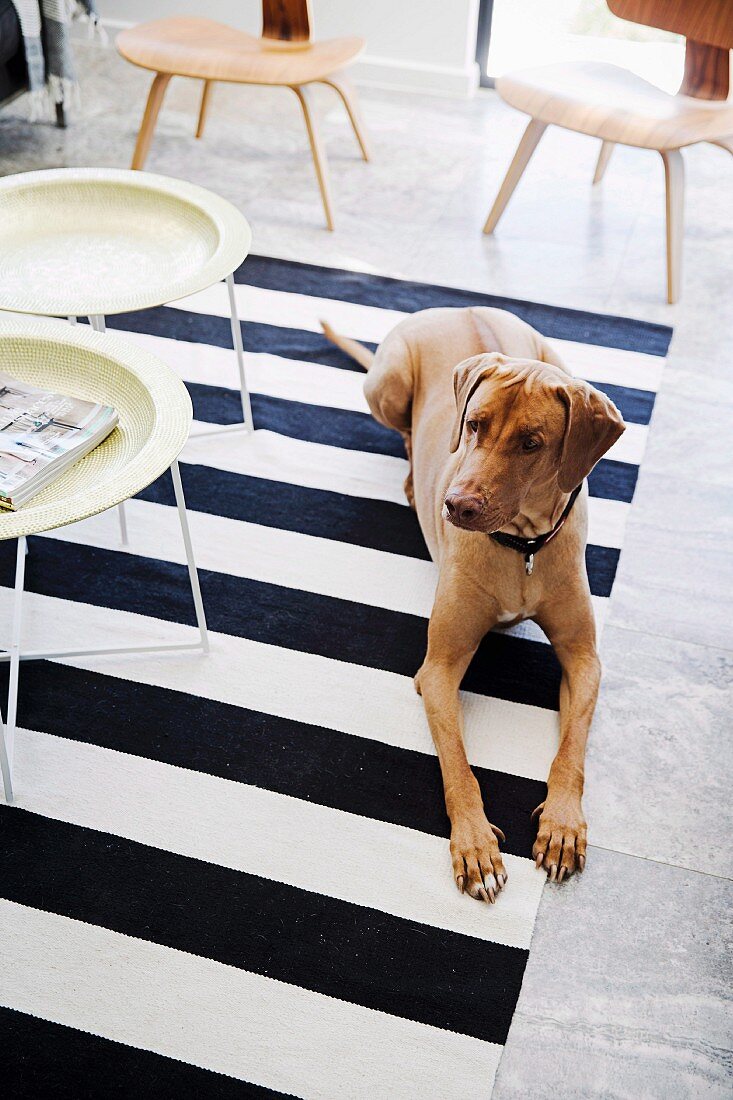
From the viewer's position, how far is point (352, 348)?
9.14 ft

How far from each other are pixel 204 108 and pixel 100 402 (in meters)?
2.31

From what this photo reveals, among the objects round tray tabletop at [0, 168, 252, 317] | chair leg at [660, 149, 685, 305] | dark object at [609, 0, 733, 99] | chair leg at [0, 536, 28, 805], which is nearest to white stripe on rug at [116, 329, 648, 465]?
round tray tabletop at [0, 168, 252, 317]

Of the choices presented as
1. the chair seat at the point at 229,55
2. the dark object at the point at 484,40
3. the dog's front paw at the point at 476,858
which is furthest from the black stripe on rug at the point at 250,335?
the dark object at the point at 484,40

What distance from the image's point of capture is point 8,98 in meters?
3.52

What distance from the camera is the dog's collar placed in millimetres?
1807

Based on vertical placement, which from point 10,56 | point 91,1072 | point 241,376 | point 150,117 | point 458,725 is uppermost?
point 10,56

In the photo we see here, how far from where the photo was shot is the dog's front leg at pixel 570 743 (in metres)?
1.72

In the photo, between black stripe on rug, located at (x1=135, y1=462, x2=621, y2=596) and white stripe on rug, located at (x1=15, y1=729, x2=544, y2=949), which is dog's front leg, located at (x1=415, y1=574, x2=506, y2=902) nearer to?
white stripe on rug, located at (x1=15, y1=729, x2=544, y2=949)

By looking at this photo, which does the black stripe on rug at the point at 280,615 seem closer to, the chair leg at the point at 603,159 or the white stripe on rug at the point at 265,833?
the white stripe on rug at the point at 265,833

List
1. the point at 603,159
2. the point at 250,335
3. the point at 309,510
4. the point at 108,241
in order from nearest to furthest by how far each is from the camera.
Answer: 1. the point at 108,241
2. the point at 309,510
3. the point at 250,335
4. the point at 603,159

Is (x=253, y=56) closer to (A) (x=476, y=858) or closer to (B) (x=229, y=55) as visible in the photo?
(B) (x=229, y=55)

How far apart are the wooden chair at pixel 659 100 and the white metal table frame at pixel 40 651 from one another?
170 centimetres

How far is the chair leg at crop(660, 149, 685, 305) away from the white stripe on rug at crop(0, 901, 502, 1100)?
225cm

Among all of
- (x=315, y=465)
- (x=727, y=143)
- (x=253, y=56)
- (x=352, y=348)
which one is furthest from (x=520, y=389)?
(x=253, y=56)
